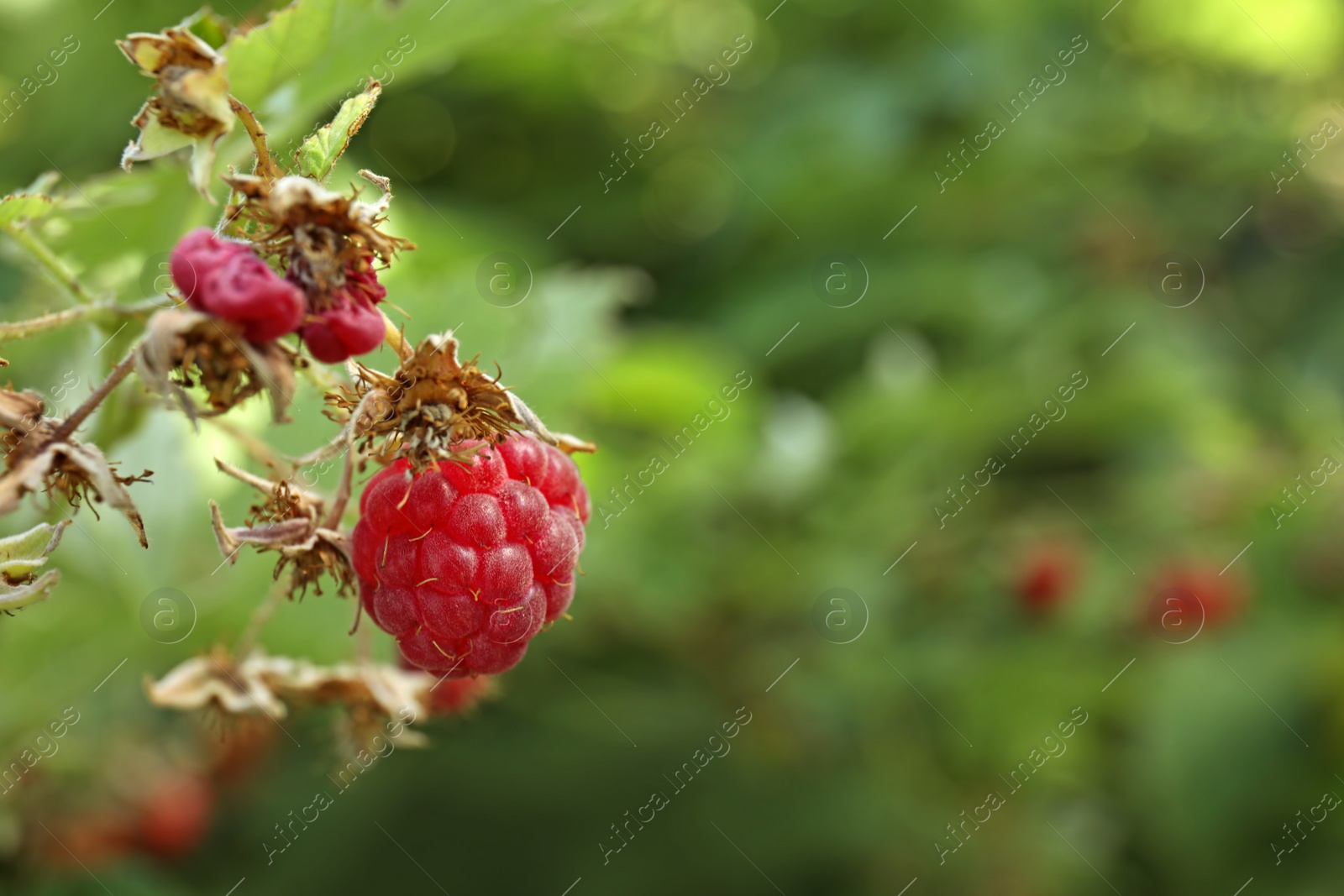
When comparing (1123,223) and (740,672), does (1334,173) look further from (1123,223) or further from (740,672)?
(740,672)

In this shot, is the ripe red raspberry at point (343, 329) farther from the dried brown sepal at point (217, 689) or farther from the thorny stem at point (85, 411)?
the dried brown sepal at point (217, 689)

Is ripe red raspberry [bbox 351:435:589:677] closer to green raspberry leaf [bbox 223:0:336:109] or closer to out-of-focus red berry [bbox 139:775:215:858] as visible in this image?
green raspberry leaf [bbox 223:0:336:109]

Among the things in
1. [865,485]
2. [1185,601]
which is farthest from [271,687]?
[1185,601]

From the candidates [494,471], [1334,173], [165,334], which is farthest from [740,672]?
[1334,173]

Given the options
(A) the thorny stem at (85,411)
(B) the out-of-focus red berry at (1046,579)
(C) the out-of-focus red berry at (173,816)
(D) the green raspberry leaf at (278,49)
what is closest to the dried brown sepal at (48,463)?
(A) the thorny stem at (85,411)

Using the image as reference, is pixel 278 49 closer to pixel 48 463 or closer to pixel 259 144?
pixel 259 144

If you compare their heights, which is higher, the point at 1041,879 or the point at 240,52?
the point at 240,52

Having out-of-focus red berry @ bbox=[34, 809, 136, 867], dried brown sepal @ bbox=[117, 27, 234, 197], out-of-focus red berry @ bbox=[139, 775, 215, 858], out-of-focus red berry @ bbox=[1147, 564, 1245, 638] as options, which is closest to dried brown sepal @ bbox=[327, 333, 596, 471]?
dried brown sepal @ bbox=[117, 27, 234, 197]
